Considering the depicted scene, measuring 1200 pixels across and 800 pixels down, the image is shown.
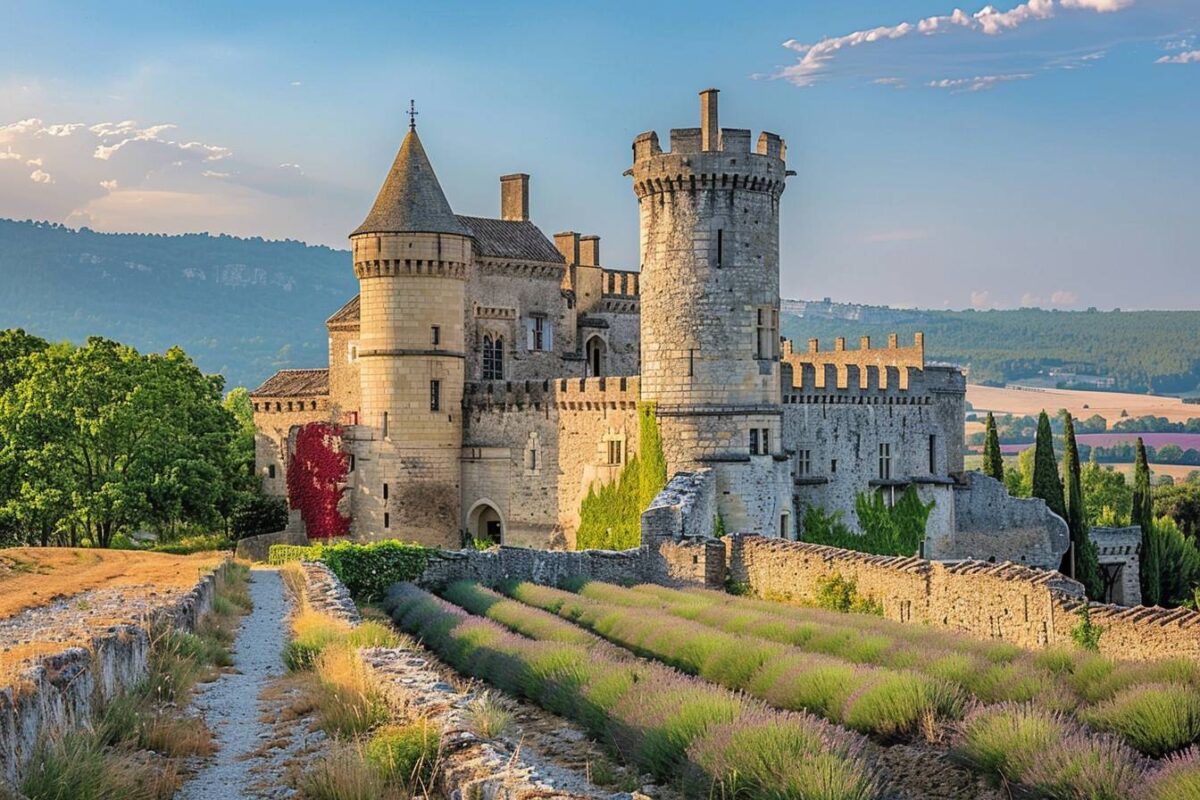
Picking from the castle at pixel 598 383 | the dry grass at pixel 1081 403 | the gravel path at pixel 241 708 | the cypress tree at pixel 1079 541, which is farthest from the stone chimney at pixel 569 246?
the dry grass at pixel 1081 403

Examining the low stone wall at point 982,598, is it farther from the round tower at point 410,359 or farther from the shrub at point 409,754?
the round tower at point 410,359

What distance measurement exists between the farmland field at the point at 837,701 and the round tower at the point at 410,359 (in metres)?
21.2

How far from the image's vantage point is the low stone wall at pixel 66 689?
915cm

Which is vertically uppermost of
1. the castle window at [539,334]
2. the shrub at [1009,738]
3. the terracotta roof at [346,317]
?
the terracotta roof at [346,317]

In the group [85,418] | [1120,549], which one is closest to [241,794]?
[85,418]

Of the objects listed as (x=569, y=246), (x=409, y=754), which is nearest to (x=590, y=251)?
(x=569, y=246)

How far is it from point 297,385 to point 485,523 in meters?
12.0

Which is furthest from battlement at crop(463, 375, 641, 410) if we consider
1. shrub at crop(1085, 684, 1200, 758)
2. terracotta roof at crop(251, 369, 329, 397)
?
shrub at crop(1085, 684, 1200, 758)

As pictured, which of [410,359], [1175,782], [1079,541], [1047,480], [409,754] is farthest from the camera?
[1047,480]

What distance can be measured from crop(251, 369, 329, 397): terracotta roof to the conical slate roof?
376 inches

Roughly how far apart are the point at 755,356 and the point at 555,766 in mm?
23224

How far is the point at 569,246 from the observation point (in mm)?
50750

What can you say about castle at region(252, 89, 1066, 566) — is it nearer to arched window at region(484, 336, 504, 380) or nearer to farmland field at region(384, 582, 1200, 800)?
arched window at region(484, 336, 504, 380)

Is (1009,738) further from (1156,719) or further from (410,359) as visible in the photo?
(410,359)
